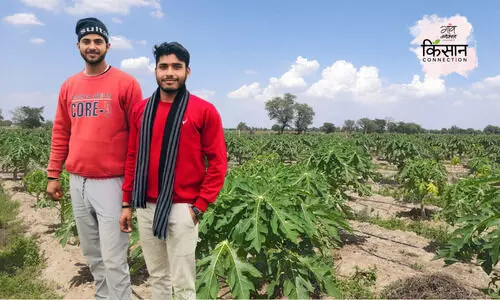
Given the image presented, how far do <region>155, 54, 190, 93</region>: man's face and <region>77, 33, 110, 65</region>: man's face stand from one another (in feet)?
2.32

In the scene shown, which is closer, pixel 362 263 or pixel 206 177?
pixel 206 177

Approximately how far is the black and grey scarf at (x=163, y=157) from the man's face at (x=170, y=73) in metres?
0.08

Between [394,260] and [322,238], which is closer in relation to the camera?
[322,238]

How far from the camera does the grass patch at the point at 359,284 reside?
15.0 ft

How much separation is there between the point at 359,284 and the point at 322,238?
1.21 meters

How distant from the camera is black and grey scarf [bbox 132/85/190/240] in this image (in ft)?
7.82

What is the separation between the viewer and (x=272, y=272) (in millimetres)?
3311

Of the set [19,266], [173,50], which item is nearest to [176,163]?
[173,50]

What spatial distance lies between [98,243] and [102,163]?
0.76 metres

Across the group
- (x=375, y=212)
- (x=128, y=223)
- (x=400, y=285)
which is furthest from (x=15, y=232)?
(x=375, y=212)

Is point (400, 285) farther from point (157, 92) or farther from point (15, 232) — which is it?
point (15, 232)

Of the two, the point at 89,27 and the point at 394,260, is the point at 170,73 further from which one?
the point at 394,260

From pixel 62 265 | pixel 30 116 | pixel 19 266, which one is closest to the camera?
pixel 62 265

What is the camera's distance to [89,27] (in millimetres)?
2717
